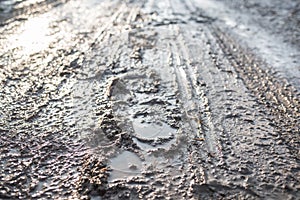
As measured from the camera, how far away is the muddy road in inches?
78.7

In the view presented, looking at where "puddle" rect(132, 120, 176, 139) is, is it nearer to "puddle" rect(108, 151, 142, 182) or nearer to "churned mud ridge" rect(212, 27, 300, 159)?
"puddle" rect(108, 151, 142, 182)

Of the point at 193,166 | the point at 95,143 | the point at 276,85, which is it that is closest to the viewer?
the point at 193,166

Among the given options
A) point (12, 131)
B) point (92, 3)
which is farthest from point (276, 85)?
point (92, 3)

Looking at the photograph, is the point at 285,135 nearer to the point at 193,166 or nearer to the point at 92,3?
the point at 193,166

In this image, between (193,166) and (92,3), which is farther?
(92,3)

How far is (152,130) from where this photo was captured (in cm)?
240

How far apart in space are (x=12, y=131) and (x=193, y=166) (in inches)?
41.6

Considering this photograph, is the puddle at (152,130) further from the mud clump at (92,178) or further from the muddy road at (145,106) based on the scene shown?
the mud clump at (92,178)

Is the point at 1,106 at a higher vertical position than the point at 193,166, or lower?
higher

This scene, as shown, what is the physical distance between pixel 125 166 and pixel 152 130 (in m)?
0.38

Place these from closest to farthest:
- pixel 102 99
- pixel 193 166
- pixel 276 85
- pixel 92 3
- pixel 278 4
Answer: pixel 193 166
pixel 102 99
pixel 276 85
pixel 92 3
pixel 278 4

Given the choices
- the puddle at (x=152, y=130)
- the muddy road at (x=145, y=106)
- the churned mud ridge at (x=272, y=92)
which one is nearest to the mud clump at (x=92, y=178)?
the muddy road at (x=145, y=106)

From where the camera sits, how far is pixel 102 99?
2.65 m

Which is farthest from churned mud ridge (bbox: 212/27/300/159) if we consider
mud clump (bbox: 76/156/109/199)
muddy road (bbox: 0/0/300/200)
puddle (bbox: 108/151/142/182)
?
mud clump (bbox: 76/156/109/199)
